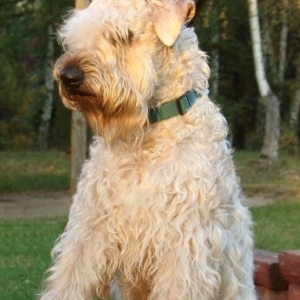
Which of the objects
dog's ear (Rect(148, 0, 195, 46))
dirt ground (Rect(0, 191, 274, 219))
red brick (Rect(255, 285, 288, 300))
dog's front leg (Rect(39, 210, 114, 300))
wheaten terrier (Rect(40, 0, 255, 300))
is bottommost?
dirt ground (Rect(0, 191, 274, 219))

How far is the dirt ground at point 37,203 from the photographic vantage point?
13719 millimetres

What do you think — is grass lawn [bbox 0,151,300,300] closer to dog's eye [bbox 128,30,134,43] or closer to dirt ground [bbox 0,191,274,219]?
dirt ground [bbox 0,191,274,219]

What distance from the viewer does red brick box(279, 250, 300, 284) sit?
227 inches

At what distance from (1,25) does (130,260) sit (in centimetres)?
1440

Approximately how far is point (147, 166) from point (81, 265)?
61 centimetres

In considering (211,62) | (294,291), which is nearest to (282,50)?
(211,62)

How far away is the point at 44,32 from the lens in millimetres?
19078

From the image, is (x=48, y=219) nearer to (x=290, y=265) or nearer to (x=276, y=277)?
(x=276, y=277)

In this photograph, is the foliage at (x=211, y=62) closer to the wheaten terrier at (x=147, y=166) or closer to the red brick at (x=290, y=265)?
the red brick at (x=290, y=265)

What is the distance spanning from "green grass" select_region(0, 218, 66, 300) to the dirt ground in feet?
4.75

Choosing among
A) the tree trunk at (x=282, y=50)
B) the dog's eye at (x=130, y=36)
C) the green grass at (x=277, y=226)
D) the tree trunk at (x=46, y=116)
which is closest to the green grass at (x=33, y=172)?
the tree trunk at (x=46, y=116)

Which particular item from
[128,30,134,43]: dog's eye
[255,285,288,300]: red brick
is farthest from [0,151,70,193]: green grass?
[128,30,134,43]: dog's eye

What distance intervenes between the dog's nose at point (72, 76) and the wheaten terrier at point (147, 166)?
0.12ft

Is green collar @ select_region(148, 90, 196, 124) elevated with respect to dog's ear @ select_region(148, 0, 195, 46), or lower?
lower
